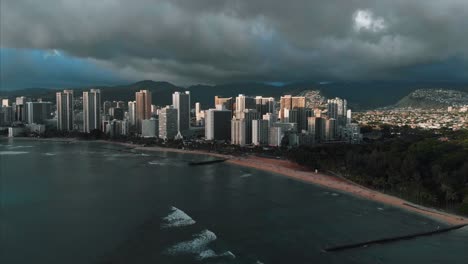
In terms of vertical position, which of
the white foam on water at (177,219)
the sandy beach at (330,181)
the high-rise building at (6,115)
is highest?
the high-rise building at (6,115)

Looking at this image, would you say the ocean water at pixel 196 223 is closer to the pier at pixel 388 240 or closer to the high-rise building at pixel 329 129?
the pier at pixel 388 240

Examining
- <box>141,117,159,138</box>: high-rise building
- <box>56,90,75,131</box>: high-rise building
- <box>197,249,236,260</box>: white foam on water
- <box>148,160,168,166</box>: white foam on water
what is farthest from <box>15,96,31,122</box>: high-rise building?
<box>197,249,236,260</box>: white foam on water

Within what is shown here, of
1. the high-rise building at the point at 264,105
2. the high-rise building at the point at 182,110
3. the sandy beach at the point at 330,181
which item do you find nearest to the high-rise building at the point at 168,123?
the high-rise building at the point at 182,110

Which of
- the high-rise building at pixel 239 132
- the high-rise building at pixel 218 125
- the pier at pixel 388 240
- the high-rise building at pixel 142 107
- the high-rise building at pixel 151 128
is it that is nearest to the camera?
the pier at pixel 388 240

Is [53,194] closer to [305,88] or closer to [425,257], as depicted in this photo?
[425,257]

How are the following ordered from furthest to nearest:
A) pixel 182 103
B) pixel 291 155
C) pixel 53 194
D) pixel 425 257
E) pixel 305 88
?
1. pixel 305 88
2. pixel 182 103
3. pixel 291 155
4. pixel 53 194
5. pixel 425 257

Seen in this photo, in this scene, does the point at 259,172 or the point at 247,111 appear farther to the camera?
the point at 247,111

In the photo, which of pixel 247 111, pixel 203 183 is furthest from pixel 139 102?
pixel 203 183

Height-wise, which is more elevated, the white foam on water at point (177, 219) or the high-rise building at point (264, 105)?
the high-rise building at point (264, 105)
